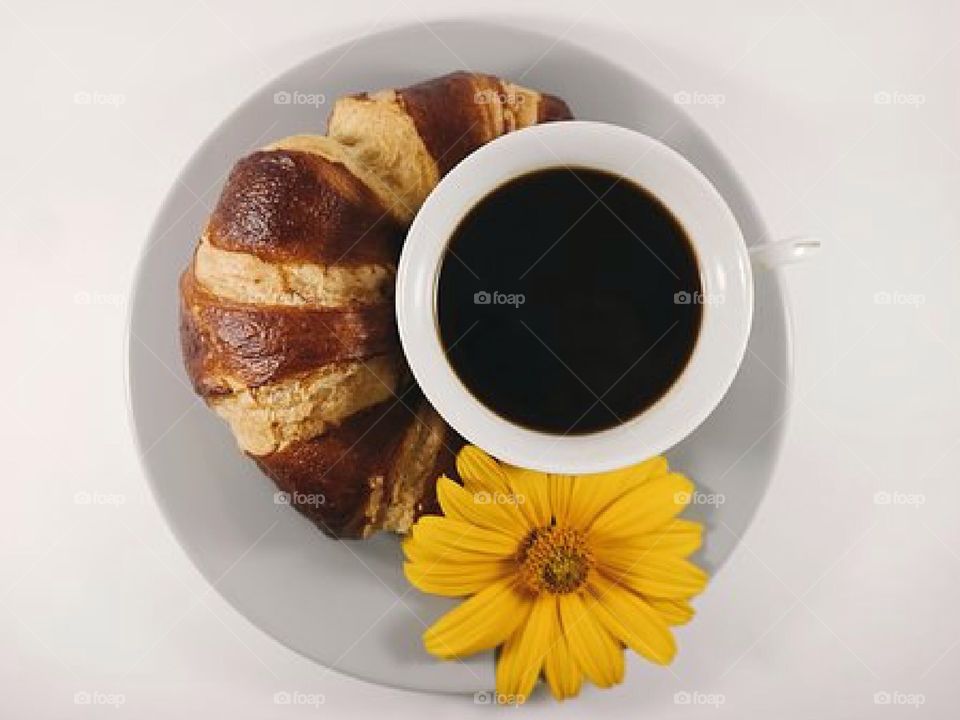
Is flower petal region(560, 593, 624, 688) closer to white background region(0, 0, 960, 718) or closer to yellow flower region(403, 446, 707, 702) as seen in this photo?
yellow flower region(403, 446, 707, 702)

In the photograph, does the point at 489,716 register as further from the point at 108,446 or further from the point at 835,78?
the point at 835,78

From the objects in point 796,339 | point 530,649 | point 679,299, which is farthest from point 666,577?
point 796,339

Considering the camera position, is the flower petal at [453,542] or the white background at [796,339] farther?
the white background at [796,339]

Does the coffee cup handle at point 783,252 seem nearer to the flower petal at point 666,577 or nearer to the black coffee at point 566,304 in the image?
the black coffee at point 566,304

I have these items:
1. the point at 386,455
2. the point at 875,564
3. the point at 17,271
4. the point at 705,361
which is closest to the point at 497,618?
the point at 386,455

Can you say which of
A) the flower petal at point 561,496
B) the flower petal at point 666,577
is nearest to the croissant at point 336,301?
the flower petal at point 561,496

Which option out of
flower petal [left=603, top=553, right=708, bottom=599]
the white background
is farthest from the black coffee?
the white background
